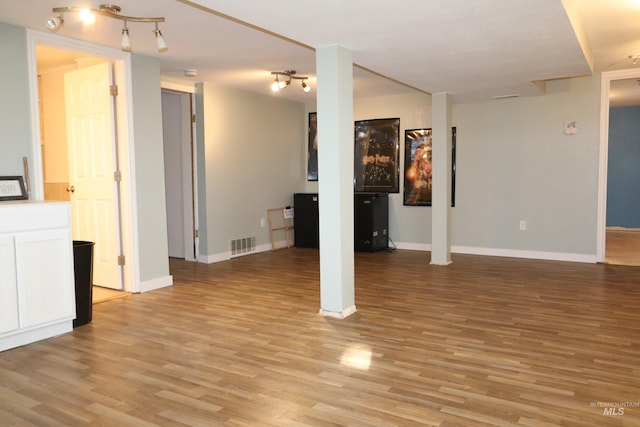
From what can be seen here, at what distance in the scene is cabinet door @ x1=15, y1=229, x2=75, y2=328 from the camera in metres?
3.31

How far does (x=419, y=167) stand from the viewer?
726 cm

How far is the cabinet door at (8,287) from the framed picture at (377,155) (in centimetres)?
535

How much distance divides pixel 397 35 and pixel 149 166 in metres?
2.78

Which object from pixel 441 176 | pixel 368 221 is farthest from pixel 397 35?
pixel 368 221

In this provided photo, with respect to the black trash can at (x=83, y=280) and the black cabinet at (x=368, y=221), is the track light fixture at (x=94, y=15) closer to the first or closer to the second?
the black trash can at (x=83, y=280)

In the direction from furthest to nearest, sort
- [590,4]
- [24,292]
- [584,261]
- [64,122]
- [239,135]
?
[239,135] → [584,261] → [64,122] → [590,4] → [24,292]

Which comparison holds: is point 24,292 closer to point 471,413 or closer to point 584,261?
point 471,413

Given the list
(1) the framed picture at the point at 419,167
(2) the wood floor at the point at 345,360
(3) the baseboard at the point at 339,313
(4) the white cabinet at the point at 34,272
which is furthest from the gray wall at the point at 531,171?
(4) the white cabinet at the point at 34,272

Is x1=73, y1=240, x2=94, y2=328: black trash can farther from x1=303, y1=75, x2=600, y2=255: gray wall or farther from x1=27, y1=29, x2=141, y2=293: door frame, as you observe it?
x1=303, y1=75, x2=600, y2=255: gray wall

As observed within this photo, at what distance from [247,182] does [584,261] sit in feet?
15.4

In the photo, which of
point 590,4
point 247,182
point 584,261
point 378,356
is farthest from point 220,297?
point 584,261

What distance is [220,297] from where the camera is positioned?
4.61 metres

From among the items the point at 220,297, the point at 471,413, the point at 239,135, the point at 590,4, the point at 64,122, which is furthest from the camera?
the point at 239,135

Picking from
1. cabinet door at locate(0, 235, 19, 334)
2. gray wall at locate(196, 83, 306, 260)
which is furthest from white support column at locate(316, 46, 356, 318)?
gray wall at locate(196, 83, 306, 260)
